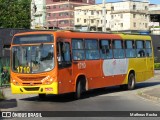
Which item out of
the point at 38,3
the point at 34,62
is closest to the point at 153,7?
the point at 38,3

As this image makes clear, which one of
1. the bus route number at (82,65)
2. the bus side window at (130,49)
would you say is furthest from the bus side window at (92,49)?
the bus side window at (130,49)

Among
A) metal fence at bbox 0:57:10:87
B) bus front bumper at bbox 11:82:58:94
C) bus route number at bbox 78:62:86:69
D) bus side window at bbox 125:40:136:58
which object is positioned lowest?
metal fence at bbox 0:57:10:87

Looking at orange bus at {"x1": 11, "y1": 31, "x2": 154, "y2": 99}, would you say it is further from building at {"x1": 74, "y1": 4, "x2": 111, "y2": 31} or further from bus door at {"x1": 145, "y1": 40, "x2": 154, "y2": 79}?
building at {"x1": 74, "y1": 4, "x2": 111, "y2": 31}

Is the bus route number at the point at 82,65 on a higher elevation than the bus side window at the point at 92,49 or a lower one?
lower

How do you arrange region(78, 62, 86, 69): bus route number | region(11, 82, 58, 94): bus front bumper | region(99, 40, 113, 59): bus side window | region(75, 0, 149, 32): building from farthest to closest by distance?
1. region(75, 0, 149, 32): building
2. region(99, 40, 113, 59): bus side window
3. region(78, 62, 86, 69): bus route number
4. region(11, 82, 58, 94): bus front bumper

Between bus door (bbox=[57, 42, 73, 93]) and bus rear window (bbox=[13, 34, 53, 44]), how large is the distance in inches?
19.5

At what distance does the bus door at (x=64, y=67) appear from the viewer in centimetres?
1845

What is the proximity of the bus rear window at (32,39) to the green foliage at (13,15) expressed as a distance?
5712cm

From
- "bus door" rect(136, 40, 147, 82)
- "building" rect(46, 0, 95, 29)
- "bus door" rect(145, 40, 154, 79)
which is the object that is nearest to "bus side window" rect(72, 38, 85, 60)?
"bus door" rect(136, 40, 147, 82)

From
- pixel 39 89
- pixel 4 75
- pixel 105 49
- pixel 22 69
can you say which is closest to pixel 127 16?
pixel 4 75

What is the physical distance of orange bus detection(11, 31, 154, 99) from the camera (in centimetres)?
1831

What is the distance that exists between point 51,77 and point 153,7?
129 metres

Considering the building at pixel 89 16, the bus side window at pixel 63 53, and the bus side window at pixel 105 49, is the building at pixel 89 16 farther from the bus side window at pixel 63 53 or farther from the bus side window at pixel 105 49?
Result: the bus side window at pixel 63 53

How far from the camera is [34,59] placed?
60.7 feet
